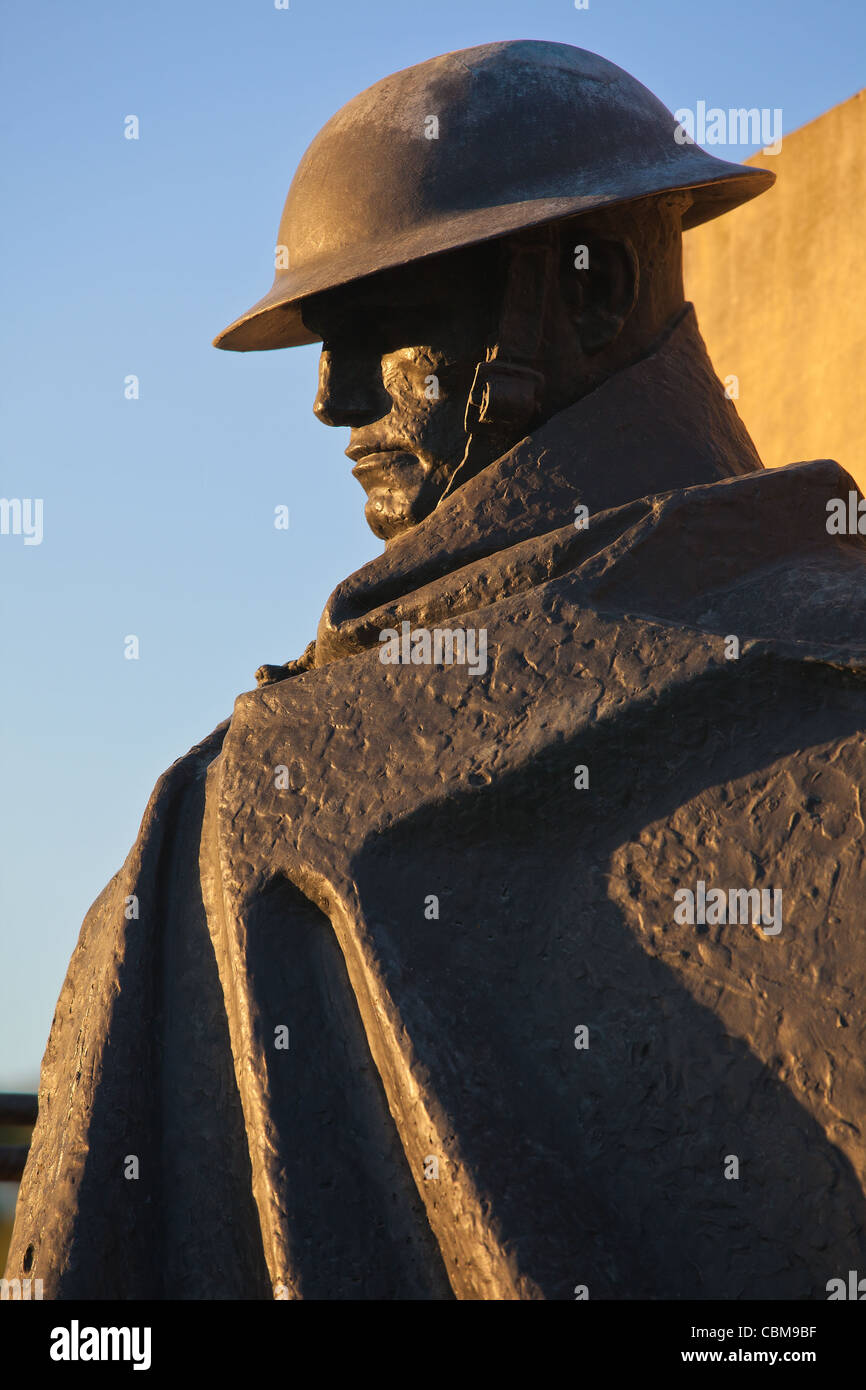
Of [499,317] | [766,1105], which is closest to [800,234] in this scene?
[499,317]

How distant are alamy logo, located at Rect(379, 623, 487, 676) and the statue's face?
0.50 metres

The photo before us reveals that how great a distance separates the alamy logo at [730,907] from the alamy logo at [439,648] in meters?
0.60

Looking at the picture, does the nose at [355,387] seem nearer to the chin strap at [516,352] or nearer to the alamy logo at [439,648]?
the chin strap at [516,352]

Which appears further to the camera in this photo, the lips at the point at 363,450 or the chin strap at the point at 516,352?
the lips at the point at 363,450

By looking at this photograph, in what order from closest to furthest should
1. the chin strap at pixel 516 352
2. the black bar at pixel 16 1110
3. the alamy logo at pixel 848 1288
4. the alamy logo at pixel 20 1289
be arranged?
1. the alamy logo at pixel 848 1288
2. the alamy logo at pixel 20 1289
3. the chin strap at pixel 516 352
4. the black bar at pixel 16 1110

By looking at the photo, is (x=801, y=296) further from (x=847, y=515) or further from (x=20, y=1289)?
(x=20, y=1289)

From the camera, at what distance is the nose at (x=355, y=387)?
12.4 feet

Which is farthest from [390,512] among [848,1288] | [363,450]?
[848,1288]

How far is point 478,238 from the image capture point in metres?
3.41

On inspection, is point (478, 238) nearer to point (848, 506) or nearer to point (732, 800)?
point (848, 506)

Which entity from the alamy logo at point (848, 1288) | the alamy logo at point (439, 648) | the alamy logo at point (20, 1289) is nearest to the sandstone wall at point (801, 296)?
the alamy logo at point (439, 648)
